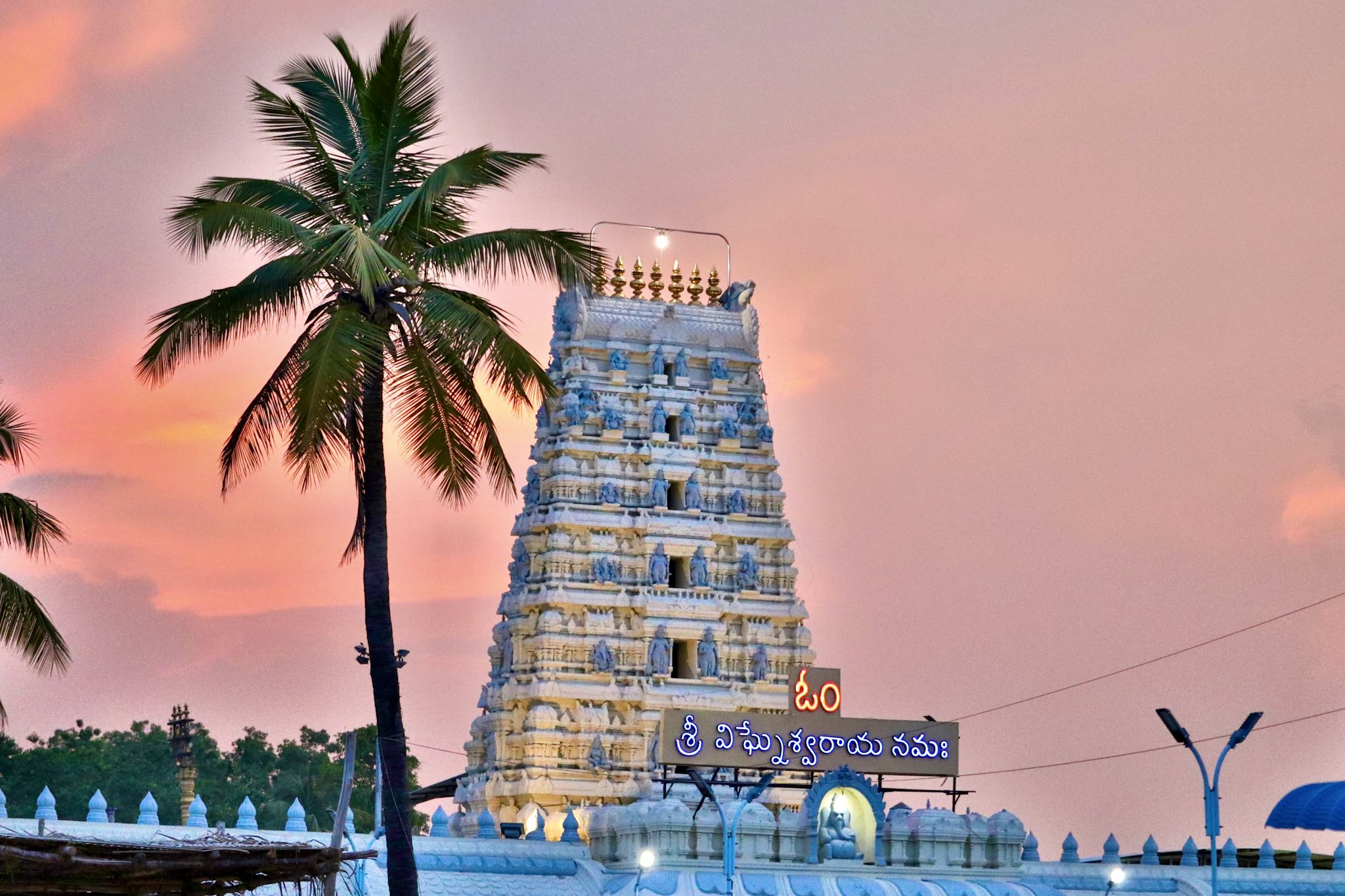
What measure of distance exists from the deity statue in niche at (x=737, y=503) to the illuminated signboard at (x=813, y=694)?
14.0 metres

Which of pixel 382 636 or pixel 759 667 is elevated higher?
pixel 759 667

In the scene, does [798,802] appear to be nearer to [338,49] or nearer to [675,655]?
[675,655]

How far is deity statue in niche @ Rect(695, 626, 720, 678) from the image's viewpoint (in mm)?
73125

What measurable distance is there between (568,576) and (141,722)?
176 feet

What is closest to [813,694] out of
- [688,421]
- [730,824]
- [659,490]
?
[730,824]

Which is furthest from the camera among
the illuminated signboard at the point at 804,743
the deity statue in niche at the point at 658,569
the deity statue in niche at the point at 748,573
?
the deity statue in niche at the point at 748,573

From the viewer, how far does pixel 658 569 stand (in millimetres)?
73750

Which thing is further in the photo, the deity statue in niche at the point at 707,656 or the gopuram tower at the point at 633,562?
the deity statue in niche at the point at 707,656

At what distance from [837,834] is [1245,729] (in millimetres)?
12203

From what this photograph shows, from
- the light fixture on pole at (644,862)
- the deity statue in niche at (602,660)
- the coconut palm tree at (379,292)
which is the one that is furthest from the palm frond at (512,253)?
the deity statue in niche at (602,660)

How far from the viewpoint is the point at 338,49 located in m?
42.4

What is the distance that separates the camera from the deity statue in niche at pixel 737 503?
75562 mm

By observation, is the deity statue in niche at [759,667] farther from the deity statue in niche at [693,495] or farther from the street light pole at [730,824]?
the street light pole at [730,824]

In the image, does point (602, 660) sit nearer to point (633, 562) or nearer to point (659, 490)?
point (633, 562)
